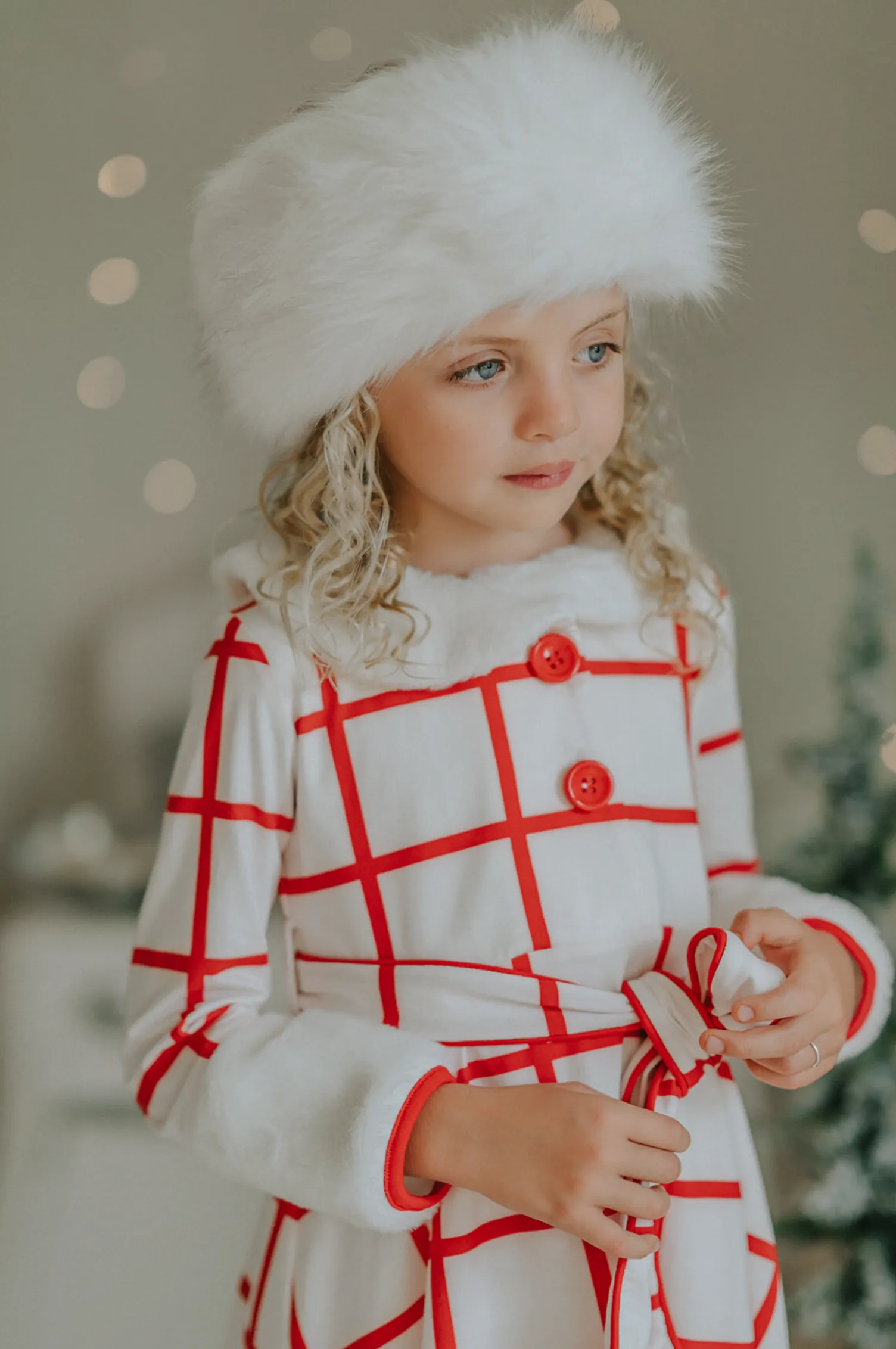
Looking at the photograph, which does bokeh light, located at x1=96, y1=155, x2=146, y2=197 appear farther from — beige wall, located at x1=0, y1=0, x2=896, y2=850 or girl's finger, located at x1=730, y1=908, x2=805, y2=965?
girl's finger, located at x1=730, y1=908, x2=805, y2=965

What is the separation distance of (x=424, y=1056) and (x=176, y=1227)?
0.72 metres

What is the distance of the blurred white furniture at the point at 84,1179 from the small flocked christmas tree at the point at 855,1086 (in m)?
0.66

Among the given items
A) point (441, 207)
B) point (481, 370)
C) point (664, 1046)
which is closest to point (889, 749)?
point (664, 1046)

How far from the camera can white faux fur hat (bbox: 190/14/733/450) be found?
2.50ft

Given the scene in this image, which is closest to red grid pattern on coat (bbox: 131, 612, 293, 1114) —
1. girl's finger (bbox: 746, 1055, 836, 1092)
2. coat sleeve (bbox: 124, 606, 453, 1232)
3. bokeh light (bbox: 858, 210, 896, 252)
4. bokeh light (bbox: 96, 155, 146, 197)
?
coat sleeve (bbox: 124, 606, 453, 1232)

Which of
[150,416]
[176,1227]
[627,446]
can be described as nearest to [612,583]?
[627,446]

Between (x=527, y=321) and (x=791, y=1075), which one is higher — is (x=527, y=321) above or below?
above

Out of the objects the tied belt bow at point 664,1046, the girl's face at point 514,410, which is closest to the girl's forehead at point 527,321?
the girl's face at point 514,410

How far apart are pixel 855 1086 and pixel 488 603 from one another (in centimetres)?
71

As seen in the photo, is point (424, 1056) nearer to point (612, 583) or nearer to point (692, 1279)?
point (692, 1279)

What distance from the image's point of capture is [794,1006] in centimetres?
82

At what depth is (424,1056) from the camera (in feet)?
2.59

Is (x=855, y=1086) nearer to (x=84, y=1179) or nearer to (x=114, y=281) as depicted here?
(x=84, y=1179)

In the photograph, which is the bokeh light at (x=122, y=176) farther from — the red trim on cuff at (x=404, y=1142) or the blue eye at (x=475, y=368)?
the red trim on cuff at (x=404, y=1142)
